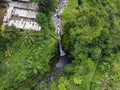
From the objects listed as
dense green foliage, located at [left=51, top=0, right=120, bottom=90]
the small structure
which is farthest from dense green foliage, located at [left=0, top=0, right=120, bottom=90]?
the small structure

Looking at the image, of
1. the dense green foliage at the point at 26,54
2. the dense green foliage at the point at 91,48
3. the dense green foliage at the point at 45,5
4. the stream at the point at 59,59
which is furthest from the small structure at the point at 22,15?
the dense green foliage at the point at 91,48

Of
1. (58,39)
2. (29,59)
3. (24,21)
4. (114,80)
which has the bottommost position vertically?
(114,80)

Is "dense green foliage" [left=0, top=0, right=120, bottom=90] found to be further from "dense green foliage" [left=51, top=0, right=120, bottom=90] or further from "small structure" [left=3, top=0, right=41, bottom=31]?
"small structure" [left=3, top=0, right=41, bottom=31]

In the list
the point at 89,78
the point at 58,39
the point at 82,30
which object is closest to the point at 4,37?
the point at 58,39

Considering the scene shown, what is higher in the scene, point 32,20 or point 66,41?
point 32,20

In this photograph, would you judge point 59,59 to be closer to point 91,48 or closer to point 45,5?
point 91,48

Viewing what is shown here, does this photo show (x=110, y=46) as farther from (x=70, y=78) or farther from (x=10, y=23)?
(x=10, y=23)

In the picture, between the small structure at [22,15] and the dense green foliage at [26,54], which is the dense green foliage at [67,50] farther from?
the small structure at [22,15]
